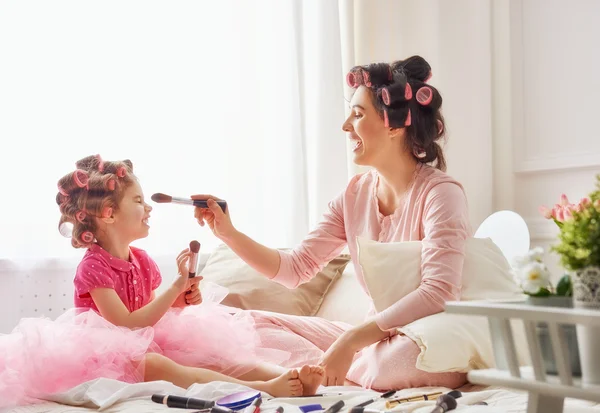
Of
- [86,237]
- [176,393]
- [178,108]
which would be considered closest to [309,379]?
[176,393]

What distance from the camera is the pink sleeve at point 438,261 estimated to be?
1.73 meters

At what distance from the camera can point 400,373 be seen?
1.67 m

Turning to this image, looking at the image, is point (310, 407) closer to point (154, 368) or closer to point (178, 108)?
point (154, 368)

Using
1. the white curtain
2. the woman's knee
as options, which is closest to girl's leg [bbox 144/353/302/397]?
the woman's knee

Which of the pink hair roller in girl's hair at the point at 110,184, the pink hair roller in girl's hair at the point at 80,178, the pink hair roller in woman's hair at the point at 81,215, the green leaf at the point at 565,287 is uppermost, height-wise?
the pink hair roller in girl's hair at the point at 80,178

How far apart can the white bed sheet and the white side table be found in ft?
1.05

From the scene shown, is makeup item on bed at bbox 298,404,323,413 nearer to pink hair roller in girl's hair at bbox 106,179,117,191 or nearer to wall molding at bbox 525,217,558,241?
pink hair roller in girl's hair at bbox 106,179,117,191

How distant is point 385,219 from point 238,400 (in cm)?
77

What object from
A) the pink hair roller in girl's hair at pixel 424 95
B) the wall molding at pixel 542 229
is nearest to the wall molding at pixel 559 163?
the wall molding at pixel 542 229

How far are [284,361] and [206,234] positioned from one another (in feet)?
3.18

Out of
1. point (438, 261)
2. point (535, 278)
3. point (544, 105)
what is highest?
point (544, 105)

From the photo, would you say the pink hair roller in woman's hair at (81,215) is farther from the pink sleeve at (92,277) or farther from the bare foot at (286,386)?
the bare foot at (286,386)

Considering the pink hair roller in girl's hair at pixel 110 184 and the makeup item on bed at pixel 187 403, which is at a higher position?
the pink hair roller in girl's hair at pixel 110 184

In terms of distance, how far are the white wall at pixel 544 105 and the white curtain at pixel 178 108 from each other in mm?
612
